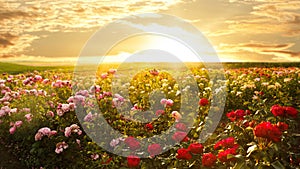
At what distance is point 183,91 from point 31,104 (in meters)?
2.68

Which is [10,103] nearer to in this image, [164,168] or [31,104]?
[31,104]

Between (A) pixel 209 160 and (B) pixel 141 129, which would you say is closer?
(A) pixel 209 160

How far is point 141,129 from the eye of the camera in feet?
16.2

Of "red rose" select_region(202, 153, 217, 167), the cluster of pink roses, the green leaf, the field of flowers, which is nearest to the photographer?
the green leaf

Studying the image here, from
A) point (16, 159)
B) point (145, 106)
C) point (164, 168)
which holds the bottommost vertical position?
point (16, 159)

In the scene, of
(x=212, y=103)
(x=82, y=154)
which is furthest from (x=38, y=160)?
(x=212, y=103)

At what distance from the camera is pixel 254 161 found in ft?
11.1

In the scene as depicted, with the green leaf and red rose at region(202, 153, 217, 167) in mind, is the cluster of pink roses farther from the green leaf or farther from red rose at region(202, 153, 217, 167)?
the green leaf

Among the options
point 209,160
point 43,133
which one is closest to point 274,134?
point 209,160

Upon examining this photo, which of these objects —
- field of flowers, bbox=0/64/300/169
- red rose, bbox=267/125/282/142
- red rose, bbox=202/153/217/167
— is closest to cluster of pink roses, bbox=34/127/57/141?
field of flowers, bbox=0/64/300/169

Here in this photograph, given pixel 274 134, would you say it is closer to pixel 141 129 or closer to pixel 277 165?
pixel 277 165

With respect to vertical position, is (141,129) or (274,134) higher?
(274,134)

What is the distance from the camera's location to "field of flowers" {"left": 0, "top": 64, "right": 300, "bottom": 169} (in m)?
3.40

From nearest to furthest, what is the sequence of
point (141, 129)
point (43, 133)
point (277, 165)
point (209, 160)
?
point (277, 165)
point (209, 160)
point (43, 133)
point (141, 129)
